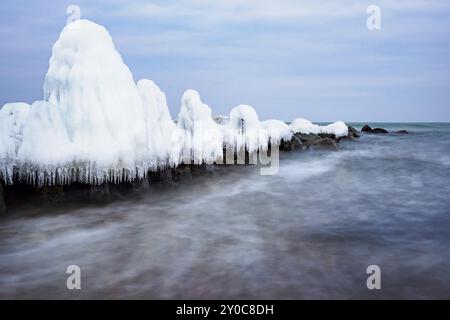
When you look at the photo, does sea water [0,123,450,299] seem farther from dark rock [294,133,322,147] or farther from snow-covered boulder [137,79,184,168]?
dark rock [294,133,322,147]

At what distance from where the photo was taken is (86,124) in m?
7.12

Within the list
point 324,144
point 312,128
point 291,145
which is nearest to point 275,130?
point 291,145

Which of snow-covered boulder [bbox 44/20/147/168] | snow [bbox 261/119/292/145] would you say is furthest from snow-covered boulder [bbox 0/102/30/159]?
snow [bbox 261/119/292/145]

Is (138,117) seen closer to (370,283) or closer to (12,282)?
(12,282)

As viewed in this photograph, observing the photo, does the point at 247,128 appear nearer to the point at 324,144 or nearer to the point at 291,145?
the point at 291,145

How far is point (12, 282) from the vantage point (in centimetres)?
439

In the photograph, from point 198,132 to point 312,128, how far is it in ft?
48.7

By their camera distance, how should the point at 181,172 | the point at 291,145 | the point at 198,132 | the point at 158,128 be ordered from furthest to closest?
the point at 291,145
the point at 198,132
the point at 181,172
the point at 158,128

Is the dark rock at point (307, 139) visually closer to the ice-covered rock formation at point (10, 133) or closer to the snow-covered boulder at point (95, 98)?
the snow-covered boulder at point (95, 98)

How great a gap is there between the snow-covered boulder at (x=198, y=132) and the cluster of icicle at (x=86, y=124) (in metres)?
1.01

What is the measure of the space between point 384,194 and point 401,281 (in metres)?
5.50

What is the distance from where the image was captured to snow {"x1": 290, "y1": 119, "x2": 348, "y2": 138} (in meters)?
23.1

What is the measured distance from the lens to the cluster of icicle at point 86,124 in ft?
22.2

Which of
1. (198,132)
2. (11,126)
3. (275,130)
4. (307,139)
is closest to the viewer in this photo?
(11,126)
